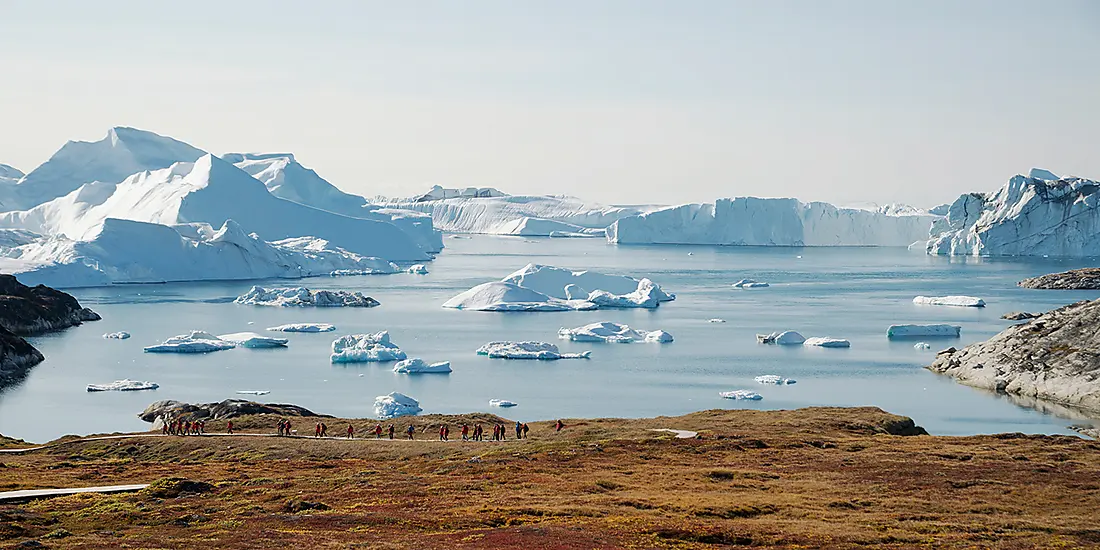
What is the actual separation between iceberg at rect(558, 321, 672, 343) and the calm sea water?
138 cm

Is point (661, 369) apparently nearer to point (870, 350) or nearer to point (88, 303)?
point (870, 350)

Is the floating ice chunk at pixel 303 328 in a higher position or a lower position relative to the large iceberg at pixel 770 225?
lower

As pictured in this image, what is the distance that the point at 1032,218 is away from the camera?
119375 millimetres

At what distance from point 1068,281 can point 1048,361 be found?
51.4 m

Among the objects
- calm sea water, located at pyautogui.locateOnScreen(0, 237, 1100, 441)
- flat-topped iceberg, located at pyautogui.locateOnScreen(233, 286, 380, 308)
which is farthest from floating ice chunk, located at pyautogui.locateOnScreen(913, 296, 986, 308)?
flat-topped iceberg, located at pyautogui.locateOnScreen(233, 286, 380, 308)

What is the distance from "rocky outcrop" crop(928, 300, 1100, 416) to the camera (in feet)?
139

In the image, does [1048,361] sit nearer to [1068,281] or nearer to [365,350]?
[365,350]

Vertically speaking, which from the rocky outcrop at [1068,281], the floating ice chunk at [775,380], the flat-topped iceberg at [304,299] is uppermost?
the rocky outcrop at [1068,281]

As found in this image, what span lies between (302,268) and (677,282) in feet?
118

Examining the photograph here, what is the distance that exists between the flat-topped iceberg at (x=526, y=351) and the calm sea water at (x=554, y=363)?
0.71m

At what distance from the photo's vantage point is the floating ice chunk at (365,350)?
54688 millimetres

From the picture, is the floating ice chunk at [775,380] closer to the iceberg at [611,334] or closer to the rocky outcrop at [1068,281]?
the iceberg at [611,334]

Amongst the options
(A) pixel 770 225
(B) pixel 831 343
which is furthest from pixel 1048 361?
(A) pixel 770 225

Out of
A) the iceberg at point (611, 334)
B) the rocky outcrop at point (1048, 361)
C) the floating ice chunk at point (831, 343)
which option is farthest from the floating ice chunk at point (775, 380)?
the iceberg at point (611, 334)
